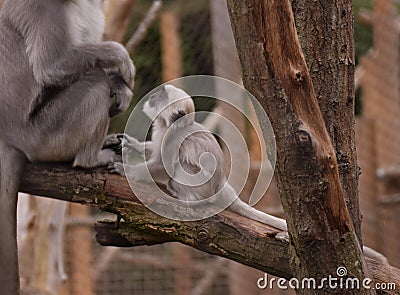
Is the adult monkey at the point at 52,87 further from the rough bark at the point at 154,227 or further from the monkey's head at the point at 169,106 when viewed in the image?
the monkey's head at the point at 169,106

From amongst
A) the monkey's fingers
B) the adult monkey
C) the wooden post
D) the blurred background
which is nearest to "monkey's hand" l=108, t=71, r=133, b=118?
the adult monkey

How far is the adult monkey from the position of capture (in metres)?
2.99

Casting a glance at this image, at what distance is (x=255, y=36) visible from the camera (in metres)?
2.12

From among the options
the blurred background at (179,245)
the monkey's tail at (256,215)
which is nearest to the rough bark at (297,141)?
the monkey's tail at (256,215)

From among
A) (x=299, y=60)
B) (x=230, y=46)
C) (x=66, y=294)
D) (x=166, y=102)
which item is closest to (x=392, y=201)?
(x=230, y=46)

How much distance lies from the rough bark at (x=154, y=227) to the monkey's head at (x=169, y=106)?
38 centimetres

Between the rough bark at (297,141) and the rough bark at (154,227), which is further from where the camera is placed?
the rough bark at (154,227)

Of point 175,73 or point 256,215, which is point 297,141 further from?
point 175,73

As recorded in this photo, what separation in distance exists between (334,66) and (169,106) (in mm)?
848

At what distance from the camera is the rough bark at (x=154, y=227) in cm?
264

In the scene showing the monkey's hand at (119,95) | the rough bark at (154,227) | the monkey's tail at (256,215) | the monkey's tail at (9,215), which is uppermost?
the monkey's hand at (119,95)

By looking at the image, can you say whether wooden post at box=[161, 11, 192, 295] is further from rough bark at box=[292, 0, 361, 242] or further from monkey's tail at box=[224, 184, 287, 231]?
rough bark at box=[292, 0, 361, 242]

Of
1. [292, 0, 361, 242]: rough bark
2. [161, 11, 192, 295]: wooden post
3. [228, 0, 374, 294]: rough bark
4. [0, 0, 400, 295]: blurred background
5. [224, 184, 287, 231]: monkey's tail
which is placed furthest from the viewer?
[161, 11, 192, 295]: wooden post

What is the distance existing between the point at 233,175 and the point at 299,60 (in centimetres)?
179
